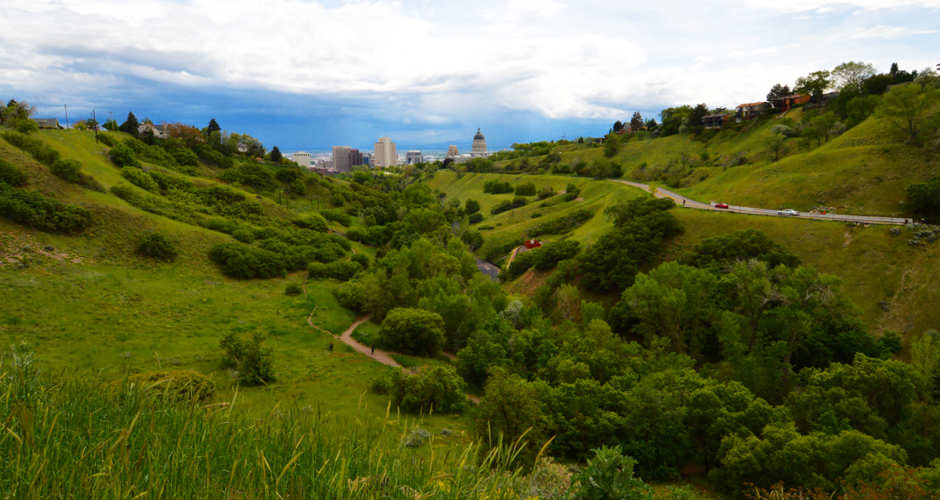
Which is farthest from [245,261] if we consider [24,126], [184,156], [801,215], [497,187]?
[497,187]

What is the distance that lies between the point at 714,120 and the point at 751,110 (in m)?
8.84

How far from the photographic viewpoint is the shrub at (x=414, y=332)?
42906 mm

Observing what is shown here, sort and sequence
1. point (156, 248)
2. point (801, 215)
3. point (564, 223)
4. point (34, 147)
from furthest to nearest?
1. point (564, 223)
2. point (34, 147)
3. point (156, 248)
4. point (801, 215)

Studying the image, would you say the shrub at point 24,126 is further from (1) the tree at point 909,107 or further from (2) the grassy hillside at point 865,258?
(1) the tree at point 909,107

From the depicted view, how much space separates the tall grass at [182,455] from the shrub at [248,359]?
96.9 ft

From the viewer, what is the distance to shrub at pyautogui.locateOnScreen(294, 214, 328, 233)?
291 ft

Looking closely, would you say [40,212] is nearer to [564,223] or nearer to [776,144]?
[564,223]

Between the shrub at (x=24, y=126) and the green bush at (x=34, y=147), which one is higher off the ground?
the shrub at (x=24, y=126)

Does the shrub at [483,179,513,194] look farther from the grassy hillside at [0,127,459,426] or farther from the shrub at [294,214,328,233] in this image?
the grassy hillside at [0,127,459,426]

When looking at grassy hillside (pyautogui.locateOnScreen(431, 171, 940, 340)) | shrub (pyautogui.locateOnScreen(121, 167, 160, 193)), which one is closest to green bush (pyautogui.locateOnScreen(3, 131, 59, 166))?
shrub (pyautogui.locateOnScreen(121, 167, 160, 193))

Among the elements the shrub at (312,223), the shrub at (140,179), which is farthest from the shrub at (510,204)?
the shrub at (140,179)

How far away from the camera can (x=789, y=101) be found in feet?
353

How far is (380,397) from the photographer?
107 feet

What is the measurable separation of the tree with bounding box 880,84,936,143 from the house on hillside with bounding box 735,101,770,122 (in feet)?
172
